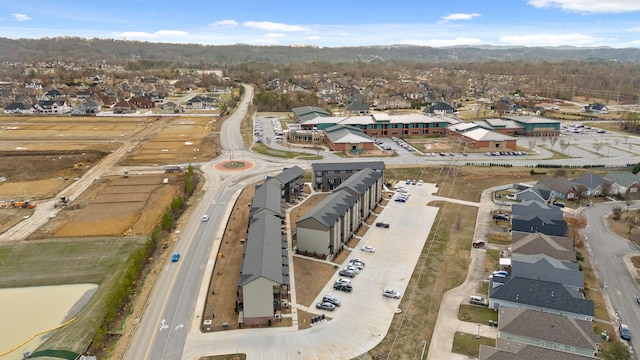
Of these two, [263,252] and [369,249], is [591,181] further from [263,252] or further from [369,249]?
[263,252]

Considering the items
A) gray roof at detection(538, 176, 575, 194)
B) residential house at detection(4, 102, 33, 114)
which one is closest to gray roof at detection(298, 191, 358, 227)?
gray roof at detection(538, 176, 575, 194)

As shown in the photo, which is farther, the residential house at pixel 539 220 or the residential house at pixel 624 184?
the residential house at pixel 624 184

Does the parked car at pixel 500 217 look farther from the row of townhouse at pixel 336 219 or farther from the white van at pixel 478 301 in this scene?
the white van at pixel 478 301

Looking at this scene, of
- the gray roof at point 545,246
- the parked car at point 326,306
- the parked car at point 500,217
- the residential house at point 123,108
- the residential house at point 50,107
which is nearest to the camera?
the parked car at point 326,306

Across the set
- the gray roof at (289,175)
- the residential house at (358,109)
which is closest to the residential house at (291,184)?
the gray roof at (289,175)

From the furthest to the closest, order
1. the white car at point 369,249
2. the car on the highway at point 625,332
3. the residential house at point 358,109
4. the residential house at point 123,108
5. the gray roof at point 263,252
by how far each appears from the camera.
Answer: the residential house at point 123,108
the residential house at point 358,109
the white car at point 369,249
the gray roof at point 263,252
the car on the highway at point 625,332

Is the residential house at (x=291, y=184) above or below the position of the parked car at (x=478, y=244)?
above

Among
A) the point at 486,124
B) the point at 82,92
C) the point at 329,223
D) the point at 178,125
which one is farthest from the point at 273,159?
the point at 82,92
